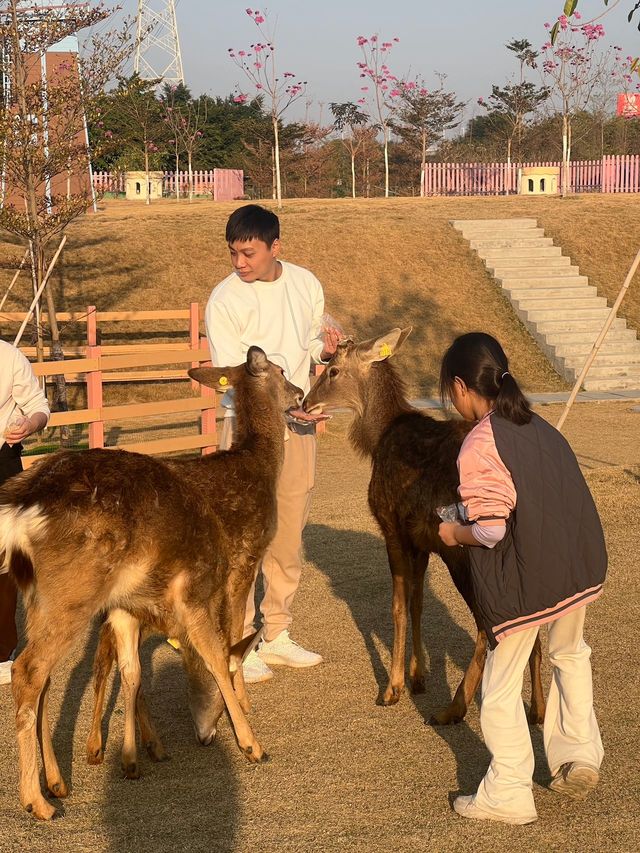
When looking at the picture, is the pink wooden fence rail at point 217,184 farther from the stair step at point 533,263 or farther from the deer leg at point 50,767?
the deer leg at point 50,767

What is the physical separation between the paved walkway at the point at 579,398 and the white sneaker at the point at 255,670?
12.2 meters

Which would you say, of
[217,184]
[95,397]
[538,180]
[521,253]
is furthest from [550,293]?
[217,184]

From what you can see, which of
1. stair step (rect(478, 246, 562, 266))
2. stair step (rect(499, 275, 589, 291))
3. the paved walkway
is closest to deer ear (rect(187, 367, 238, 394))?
the paved walkway

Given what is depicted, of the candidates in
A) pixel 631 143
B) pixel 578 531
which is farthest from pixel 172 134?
pixel 578 531

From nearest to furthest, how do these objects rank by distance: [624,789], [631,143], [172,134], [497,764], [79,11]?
1. [497,764]
2. [624,789]
3. [79,11]
4. [172,134]
5. [631,143]

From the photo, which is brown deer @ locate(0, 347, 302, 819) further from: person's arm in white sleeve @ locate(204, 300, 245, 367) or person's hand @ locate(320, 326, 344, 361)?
person's hand @ locate(320, 326, 344, 361)

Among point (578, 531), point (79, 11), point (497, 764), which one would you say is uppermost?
point (79, 11)

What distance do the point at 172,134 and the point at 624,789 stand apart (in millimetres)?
44627

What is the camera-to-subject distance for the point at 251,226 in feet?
20.9

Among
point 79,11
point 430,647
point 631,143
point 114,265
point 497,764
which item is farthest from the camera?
point 631,143

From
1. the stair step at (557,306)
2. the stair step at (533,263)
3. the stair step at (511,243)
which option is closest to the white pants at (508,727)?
the stair step at (557,306)

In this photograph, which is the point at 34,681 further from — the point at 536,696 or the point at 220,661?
the point at 536,696

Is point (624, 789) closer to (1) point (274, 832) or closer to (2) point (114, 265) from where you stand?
(1) point (274, 832)

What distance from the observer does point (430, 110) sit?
49500 millimetres
